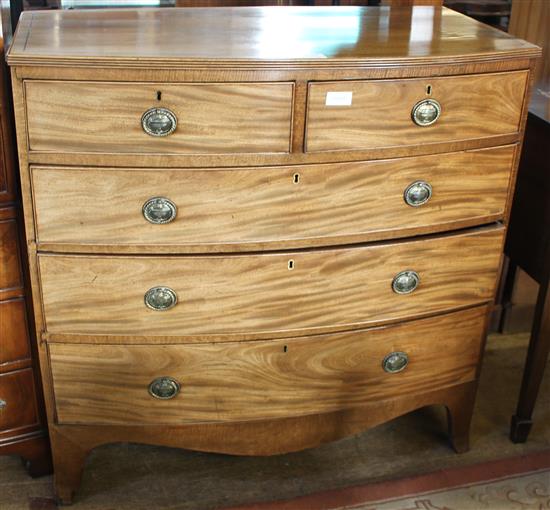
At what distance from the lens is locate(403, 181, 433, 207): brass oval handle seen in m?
1.85

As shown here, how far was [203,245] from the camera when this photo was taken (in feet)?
5.87

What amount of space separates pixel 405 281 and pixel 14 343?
3.02 ft

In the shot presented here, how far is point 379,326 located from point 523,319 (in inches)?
40.5

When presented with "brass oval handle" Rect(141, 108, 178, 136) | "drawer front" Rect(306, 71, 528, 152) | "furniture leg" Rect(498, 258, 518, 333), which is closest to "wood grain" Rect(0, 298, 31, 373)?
"brass oval handle" Rect(141, 108, 178, 136)

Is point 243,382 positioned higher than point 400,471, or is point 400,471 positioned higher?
point 243,382

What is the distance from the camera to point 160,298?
6.03 ft

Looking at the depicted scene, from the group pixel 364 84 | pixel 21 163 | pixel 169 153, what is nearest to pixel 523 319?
pixel 364 84

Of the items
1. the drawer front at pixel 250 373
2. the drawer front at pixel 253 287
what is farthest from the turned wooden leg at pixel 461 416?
the drawer front at pixel 253 287

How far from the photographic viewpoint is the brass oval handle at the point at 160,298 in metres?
1.83

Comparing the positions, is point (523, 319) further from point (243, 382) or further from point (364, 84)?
point (364, 84)

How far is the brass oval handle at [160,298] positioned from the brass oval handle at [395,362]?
0.55 m

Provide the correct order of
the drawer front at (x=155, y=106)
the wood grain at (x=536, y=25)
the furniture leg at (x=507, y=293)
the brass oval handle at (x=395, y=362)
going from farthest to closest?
the furniture leg at (x=507, y=293) → the wood grain at (x=536, y=25) → the brass oval handle at (x=395, y=362) → the drawer front at (x=155, y=106)

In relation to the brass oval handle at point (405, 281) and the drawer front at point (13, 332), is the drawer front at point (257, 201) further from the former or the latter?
the drawer front at point (13, 332)

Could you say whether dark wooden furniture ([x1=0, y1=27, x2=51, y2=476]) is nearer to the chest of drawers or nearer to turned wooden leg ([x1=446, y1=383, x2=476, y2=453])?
the chest of drawers
